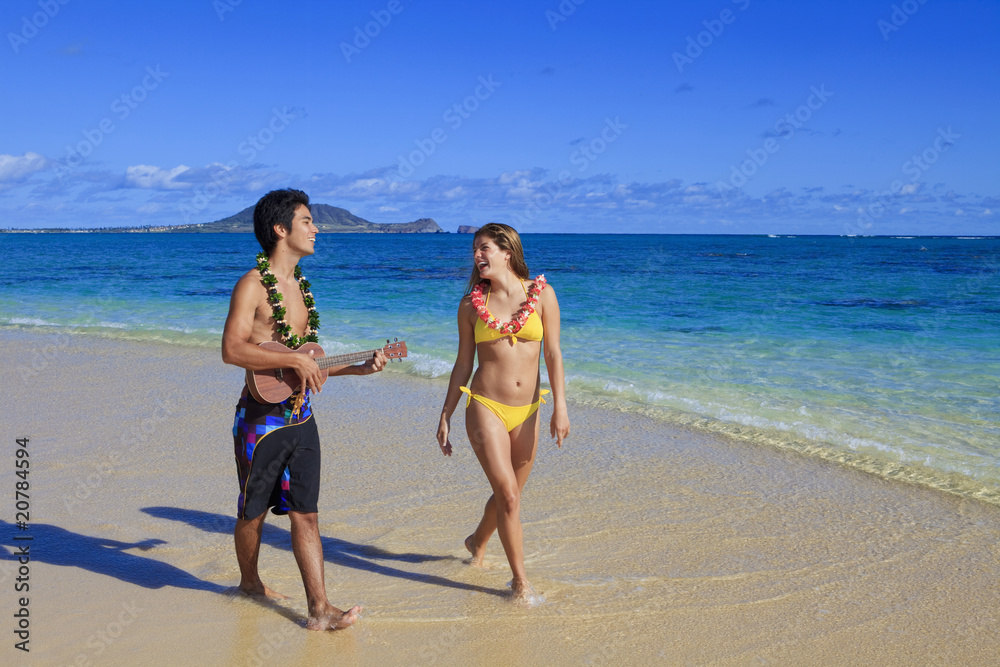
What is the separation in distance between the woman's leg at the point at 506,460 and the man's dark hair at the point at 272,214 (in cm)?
127

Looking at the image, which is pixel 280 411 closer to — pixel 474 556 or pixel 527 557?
pixel 474 556

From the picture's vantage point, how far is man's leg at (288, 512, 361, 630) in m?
3.53

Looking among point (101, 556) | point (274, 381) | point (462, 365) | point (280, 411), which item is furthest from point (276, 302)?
point (101, 556)

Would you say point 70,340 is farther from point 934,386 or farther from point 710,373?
point 934,386

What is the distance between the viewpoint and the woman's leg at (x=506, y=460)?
3811 mm

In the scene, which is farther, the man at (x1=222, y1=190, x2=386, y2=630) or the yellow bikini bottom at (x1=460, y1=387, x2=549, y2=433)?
the yellow bikini bottom at (x1=460, y1=387, x2=549, y2=433)

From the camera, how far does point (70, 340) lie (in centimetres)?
1327

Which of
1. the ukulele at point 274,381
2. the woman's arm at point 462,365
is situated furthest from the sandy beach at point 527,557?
the ukulele at point 274,381

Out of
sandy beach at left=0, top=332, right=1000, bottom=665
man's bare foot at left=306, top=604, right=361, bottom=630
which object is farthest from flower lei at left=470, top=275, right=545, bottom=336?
man's bare foot at left=306, top=604, right=361, bottom=630

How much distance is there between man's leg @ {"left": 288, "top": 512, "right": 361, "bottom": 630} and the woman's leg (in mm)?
813

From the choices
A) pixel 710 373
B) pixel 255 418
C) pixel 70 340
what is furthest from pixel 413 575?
pixel 70 340

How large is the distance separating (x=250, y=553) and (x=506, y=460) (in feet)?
4.32

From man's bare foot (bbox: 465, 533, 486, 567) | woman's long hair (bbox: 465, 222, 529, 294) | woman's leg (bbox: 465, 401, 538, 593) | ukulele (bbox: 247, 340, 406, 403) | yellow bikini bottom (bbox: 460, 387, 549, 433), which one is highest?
woman's long hair (bbox: 465, 222, 529, 294)

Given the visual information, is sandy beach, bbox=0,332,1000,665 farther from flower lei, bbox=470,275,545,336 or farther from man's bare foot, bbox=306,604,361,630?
flower lei, bbox=470,275,545,336
